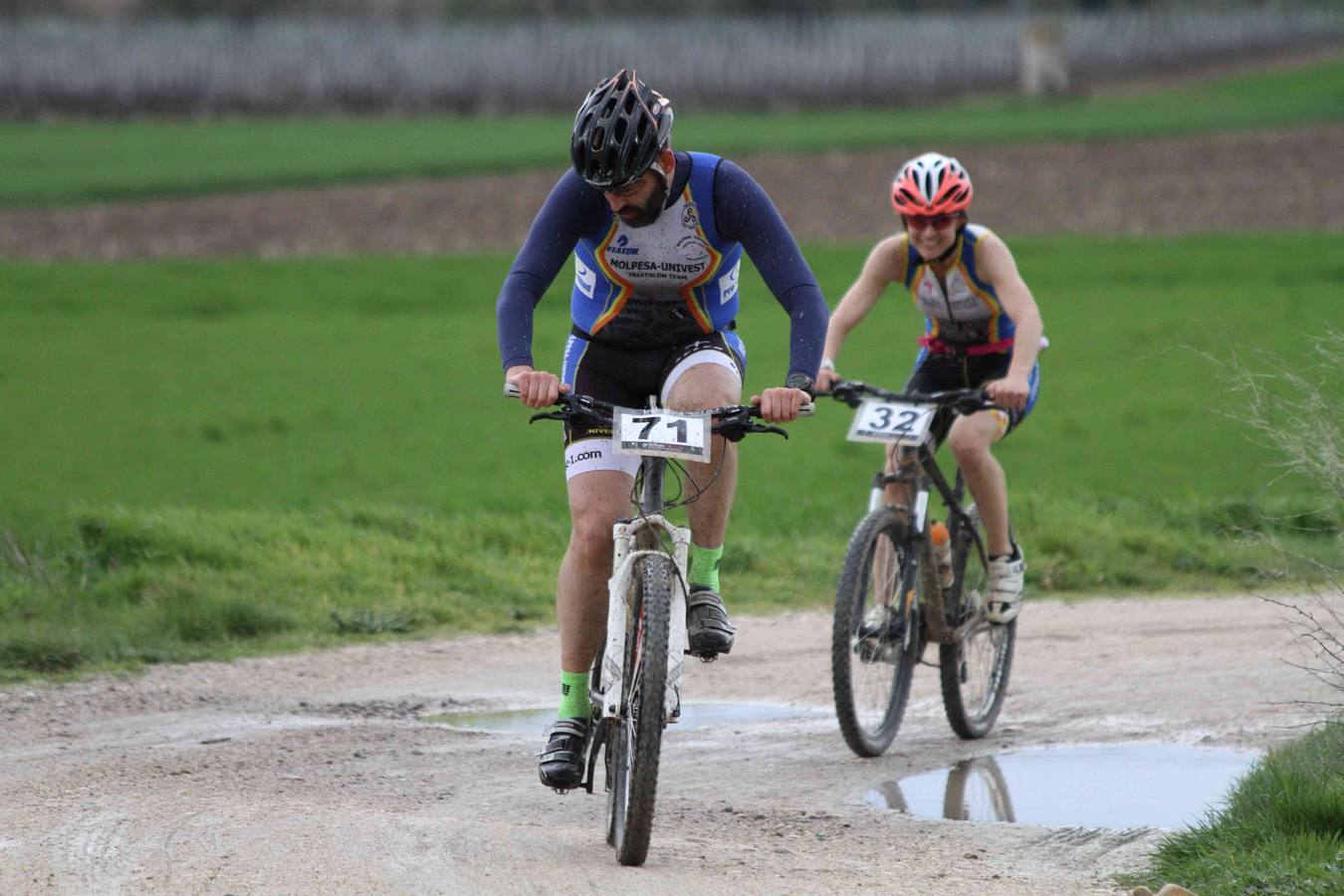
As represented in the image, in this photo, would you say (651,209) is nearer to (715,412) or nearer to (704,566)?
(715,412)

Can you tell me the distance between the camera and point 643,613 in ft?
18.9

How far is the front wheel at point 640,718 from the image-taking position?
220 inches

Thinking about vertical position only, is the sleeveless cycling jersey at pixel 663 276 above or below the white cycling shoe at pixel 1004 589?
above

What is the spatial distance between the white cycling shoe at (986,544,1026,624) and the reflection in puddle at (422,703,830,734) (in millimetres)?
875

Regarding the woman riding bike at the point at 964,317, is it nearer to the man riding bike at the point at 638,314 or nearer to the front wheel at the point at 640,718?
the man riding bike at the point at 638,314

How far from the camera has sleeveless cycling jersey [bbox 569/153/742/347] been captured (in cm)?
632

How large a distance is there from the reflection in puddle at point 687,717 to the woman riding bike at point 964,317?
1.06 m

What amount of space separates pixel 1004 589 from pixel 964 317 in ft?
4.05

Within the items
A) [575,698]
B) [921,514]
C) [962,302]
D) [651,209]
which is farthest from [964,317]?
[575,698]

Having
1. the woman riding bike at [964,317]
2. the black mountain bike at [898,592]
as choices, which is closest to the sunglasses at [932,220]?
the woman riding bike at [964,317]

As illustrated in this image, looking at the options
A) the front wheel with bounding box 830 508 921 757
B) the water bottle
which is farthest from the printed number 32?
the water bottle

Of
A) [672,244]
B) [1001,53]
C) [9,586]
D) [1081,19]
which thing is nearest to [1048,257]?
[9,586]

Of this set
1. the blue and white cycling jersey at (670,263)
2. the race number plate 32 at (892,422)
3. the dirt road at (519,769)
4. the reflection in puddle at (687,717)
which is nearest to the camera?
the dirt road at (519,769)

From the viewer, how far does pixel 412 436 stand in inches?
664
